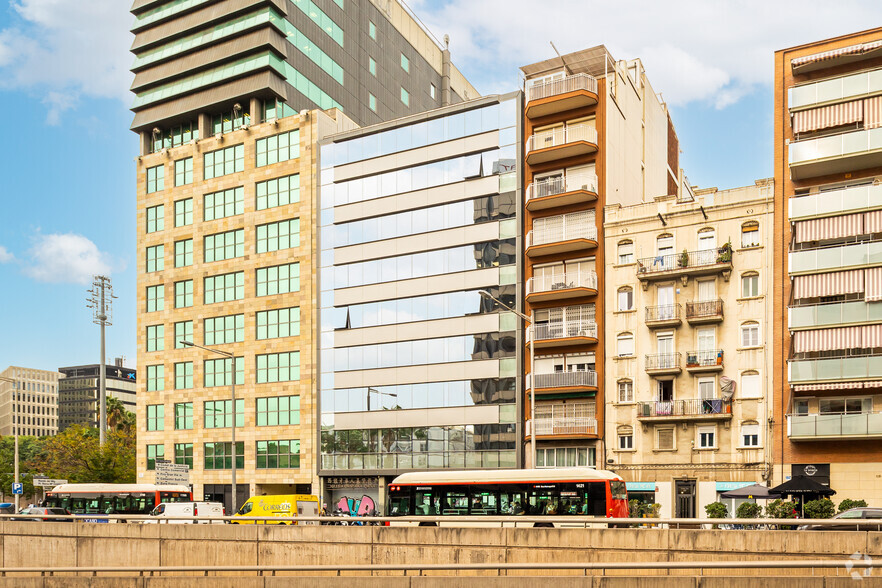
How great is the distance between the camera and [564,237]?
5847cm

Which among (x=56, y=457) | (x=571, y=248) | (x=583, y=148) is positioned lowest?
(x=56, y=457)

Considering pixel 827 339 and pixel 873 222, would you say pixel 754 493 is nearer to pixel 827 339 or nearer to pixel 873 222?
pixel 827 339

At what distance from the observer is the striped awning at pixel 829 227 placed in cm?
4881

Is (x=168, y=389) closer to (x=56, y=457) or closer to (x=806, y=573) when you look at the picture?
(x=56, y=457)

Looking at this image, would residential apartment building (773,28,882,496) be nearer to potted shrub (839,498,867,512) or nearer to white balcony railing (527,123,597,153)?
potted shrub (839,498,867,512)

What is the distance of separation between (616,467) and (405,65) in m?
47.8

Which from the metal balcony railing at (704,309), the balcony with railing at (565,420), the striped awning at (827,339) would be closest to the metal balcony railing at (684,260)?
the metal balcony railing at (704,309)

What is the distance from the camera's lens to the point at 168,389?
2987 inches

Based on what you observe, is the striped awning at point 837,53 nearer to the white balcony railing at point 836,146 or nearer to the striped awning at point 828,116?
the striped awning at point 828,116

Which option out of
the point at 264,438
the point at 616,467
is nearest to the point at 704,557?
the point at 616,467

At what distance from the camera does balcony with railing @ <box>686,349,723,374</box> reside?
51594 millimetres

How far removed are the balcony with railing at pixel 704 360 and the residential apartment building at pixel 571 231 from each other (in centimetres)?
549

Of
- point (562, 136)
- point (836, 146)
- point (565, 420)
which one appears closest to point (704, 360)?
point (565, 420)

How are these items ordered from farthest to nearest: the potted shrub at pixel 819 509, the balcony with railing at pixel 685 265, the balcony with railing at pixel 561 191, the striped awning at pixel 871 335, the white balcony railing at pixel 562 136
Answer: the white balcony railing at pixel 562 136 → the balcony with railing at pixel 561 191 → the balcony with railing at pixel 685 265 → the striped awning at pixel 871 335 → the potted shrub at pixel 819 509
